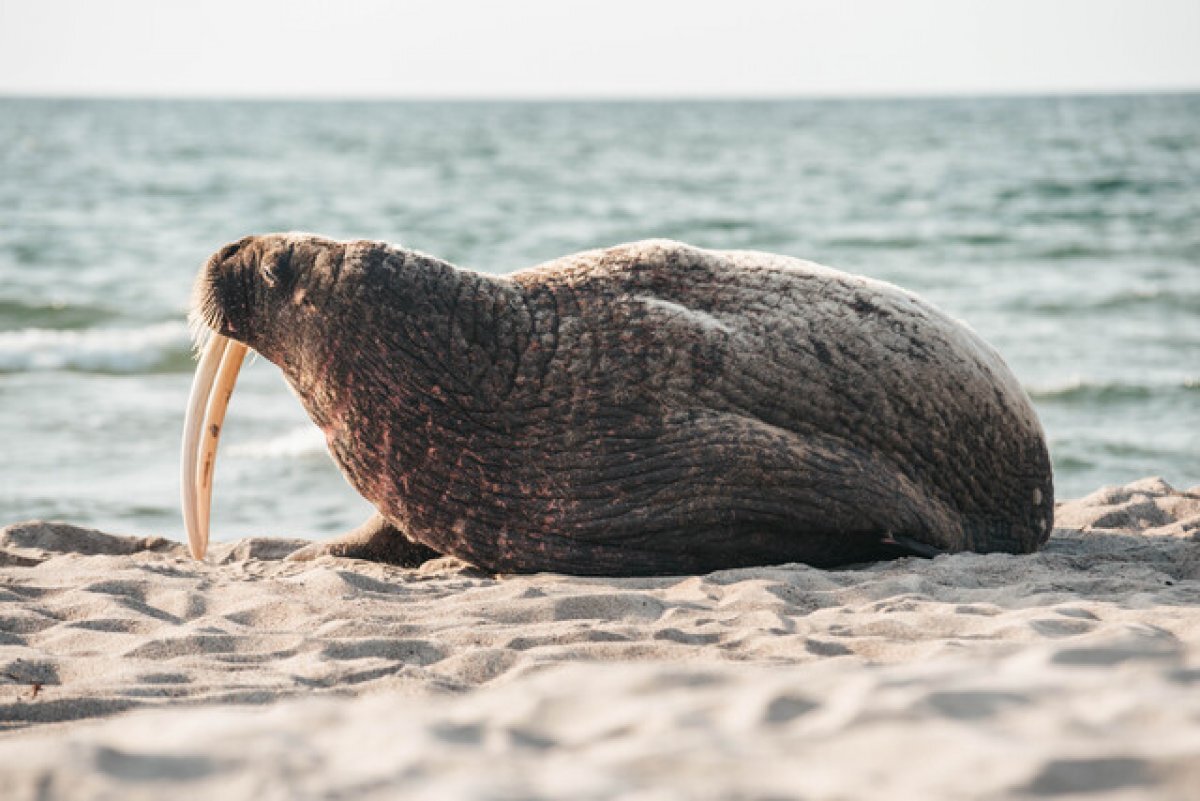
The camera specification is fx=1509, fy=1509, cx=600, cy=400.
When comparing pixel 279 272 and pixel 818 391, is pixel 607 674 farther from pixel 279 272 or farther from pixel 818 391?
pixel 279 272

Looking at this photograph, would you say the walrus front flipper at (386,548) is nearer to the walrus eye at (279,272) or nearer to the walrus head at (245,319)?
the walrus head at (245,319)

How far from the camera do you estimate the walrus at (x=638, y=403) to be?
5.23 metres

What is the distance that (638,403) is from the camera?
5258mm

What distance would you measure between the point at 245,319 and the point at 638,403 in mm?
1506

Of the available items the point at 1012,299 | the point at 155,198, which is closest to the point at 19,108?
the point at 155,198

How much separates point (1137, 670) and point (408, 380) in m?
3.32

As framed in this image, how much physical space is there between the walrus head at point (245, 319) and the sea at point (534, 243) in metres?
1.80

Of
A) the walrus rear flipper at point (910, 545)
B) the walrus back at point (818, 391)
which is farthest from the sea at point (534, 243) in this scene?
the walrus rear flipper at point (910, 545)

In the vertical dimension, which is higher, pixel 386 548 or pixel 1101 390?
pixel 386 548

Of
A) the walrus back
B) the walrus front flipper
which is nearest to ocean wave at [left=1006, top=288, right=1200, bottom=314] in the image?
the walrus back

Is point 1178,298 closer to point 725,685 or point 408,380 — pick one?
point 408,380

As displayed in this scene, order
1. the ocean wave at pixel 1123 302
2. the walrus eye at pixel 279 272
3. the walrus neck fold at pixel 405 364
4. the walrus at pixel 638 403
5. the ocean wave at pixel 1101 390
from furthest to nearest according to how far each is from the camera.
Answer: the ocean wave at pixel 1123 302 → the ocean wave at pixel 1101 390 → the walrus eye at pixel 279 272 → the walrus neck fold at pixel 405 364 → the walrus at pixel 638 403

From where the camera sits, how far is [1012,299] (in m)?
15.8

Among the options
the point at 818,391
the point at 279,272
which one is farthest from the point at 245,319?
the point at 818,391
